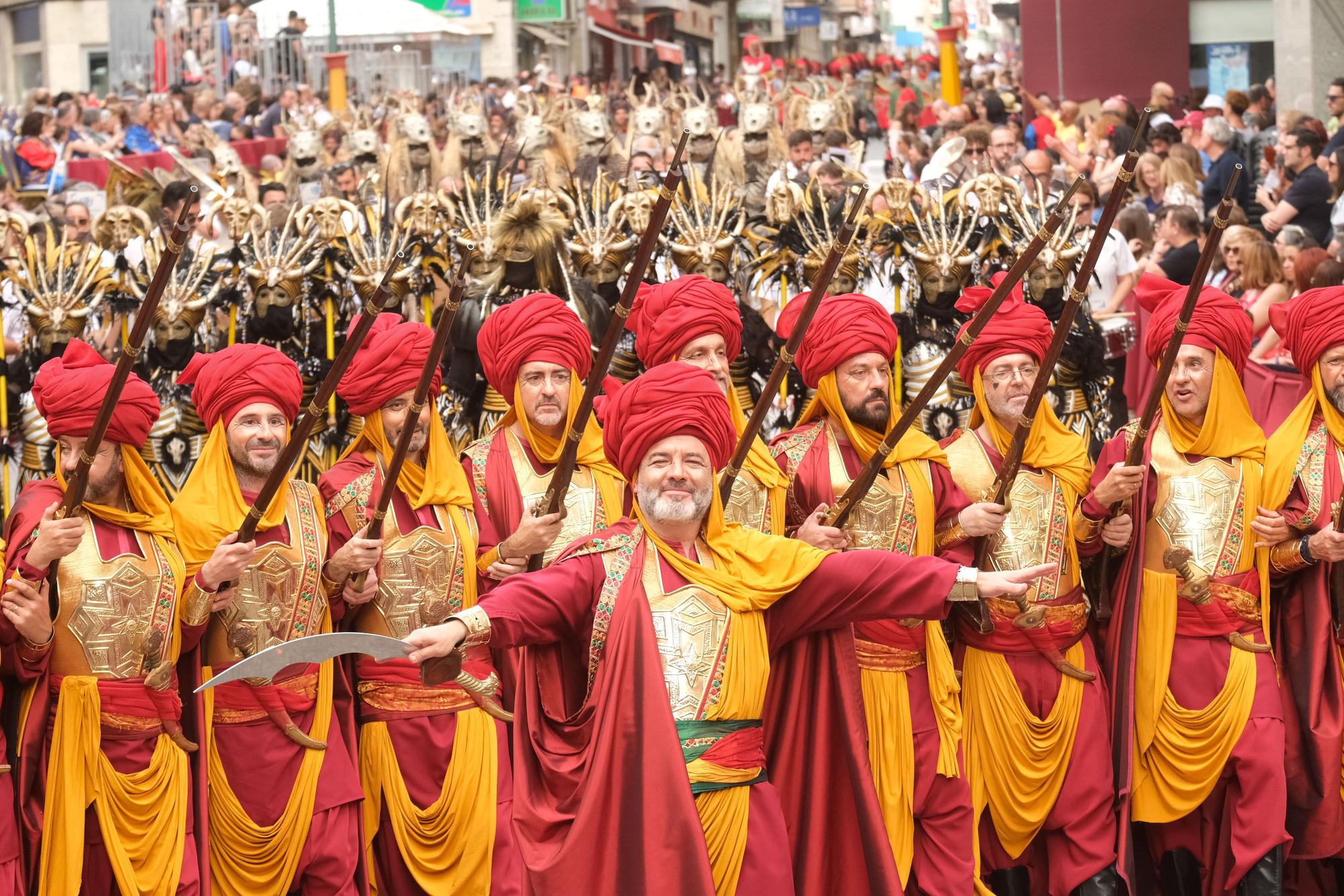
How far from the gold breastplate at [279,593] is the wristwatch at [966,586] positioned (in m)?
2.04

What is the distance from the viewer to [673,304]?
6820 mm

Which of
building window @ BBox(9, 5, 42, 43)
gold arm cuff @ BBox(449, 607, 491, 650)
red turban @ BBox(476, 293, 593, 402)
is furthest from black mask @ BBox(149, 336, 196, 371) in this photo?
building window @ BBox(9, 5, 42, 43)

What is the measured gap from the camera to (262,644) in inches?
235

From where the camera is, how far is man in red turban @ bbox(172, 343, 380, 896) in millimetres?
5949

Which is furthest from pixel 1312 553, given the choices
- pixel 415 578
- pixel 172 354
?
pixel 172 354

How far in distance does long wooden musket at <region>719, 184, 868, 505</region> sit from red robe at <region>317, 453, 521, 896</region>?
893 mm

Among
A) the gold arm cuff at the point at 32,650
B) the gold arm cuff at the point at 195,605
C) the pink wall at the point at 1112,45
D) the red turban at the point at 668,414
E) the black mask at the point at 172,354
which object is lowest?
the gold arm cuff at the point at 32,650

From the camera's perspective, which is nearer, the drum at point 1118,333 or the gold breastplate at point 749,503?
the gold breastplate at point 749,503

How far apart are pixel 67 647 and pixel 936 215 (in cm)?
474

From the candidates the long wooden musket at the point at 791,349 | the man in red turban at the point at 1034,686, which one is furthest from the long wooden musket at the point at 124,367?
the man in red turban at the point at 1034,686

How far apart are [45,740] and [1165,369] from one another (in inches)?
133

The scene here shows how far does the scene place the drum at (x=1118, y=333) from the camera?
997cm

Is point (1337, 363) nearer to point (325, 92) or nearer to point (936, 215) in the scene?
point (936, 215)

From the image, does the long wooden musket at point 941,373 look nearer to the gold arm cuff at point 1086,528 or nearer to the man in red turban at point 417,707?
the gold arm cuff at point 1086,528
